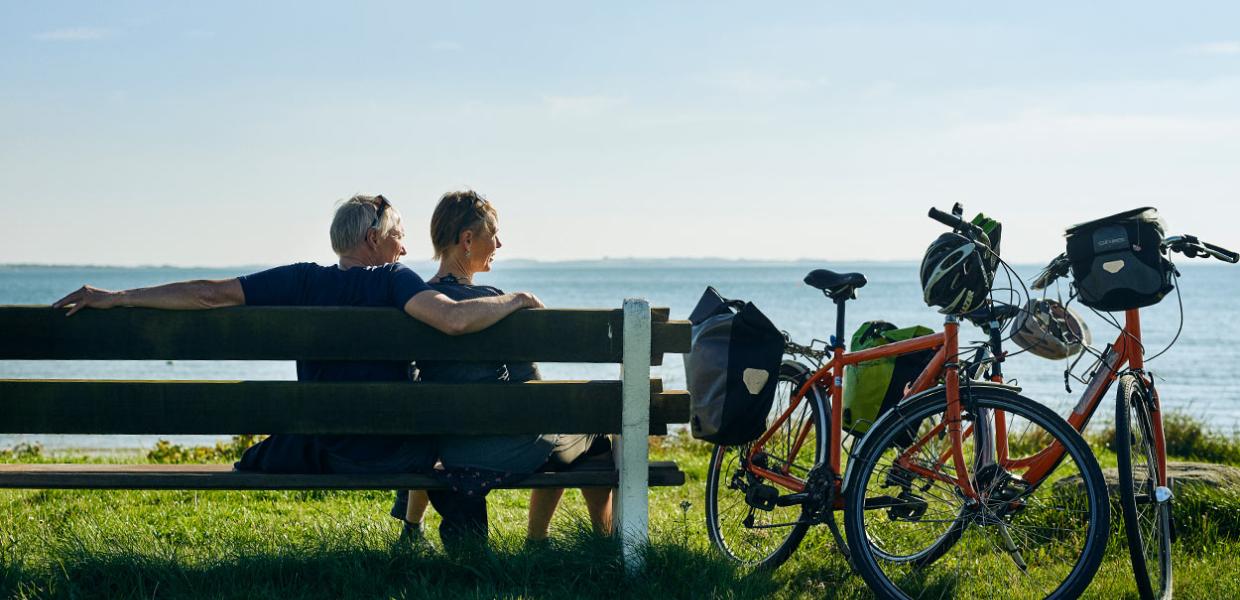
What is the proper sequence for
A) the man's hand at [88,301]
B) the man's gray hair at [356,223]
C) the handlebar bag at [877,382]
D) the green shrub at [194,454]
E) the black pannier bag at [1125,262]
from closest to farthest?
the man's hand at [88,301]
the black pannier bag at [1125,262]
the man's gray hair at [356,223]
the handlebar bag at [877,382]
the green shrub at [194,454]

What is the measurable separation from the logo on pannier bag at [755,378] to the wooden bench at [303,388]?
0.60 m

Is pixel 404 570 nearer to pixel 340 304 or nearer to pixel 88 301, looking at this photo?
pixel 340 304

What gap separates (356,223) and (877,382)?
2187 millimetres

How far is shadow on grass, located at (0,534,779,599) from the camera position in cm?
367

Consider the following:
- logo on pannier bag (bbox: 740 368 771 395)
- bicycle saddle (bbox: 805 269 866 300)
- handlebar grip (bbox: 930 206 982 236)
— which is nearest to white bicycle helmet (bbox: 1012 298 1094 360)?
handlebar grip (bbox: 930 206 982 236)

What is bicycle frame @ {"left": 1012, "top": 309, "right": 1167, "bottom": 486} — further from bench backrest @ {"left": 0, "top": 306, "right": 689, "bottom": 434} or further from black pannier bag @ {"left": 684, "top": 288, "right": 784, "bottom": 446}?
bench backrest @ {"left": 0, "top": 306, "right": 689, "bottom": 434}

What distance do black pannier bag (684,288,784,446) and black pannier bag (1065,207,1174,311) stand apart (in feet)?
3.78

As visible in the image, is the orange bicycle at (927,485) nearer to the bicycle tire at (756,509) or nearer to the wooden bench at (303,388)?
the bicycle tire at (756,509)

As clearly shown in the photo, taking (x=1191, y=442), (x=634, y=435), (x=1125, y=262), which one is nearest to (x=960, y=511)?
(x=1125, y=262)

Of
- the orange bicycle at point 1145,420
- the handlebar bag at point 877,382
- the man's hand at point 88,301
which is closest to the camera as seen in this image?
the man's hand at point 88,301

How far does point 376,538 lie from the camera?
158 inches

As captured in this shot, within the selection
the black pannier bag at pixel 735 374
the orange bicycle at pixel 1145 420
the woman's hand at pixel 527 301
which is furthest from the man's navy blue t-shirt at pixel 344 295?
the orange bicycle at pixel 1145 420

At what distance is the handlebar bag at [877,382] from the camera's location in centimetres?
462

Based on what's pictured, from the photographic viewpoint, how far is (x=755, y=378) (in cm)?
437
